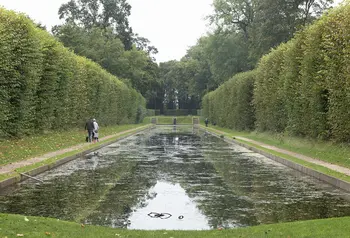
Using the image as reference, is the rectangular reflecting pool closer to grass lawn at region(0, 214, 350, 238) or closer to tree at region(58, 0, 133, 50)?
grass lawn at region(0, 214, 350, 238)

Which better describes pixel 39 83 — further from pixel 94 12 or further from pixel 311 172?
pixel 94 12

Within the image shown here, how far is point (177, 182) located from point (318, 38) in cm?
1310

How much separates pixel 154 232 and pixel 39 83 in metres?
23.6

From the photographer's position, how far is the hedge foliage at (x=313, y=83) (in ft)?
62.1

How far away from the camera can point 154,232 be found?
276 inches

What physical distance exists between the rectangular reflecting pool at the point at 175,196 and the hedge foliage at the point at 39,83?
8.36 meters

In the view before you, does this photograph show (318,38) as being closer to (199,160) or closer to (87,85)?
(199,160)

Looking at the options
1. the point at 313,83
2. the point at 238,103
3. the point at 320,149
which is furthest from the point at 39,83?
the point at 238,103

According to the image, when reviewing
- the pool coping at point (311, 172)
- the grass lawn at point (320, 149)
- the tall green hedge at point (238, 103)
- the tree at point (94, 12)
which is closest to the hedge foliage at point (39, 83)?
the pool coping at point (311, 172)

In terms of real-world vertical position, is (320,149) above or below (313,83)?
below

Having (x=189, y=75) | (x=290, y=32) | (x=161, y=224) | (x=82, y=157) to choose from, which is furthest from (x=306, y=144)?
(x=189, y=75)

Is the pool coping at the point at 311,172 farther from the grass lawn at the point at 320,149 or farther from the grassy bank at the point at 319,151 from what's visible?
the grass lawn at the point at 320,149

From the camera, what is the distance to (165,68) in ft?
445

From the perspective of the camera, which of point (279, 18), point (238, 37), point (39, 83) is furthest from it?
point (238, 37)
